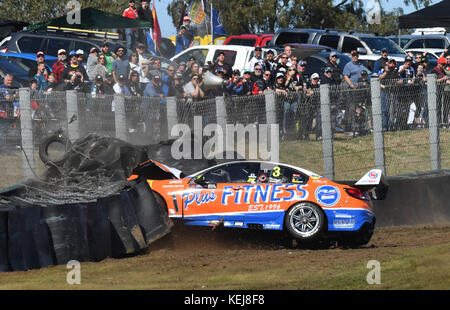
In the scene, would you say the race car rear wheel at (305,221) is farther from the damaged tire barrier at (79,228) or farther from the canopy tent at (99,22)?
the canopy tent at (99,22)

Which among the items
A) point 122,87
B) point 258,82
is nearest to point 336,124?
point 258,82

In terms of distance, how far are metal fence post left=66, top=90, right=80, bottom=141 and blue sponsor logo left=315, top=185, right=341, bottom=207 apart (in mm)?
4692

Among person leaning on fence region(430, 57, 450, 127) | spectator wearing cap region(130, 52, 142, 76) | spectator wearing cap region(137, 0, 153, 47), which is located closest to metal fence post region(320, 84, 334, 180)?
person leaning on fence region(430, 57, 450, 127)

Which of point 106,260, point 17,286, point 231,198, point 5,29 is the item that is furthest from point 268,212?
point 5,29

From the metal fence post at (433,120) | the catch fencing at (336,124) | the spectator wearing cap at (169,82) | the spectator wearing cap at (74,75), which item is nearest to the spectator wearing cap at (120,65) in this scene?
the spectator wearing cap at (74,75)

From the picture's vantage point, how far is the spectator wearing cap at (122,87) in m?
17.4

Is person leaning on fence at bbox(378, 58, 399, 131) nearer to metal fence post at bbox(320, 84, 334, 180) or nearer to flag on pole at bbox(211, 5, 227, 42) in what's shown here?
metal fence post at bbox(320, 84, 334, 180)

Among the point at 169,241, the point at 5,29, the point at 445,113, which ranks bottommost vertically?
the point at 169,241

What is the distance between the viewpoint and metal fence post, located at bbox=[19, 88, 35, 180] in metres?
14.5

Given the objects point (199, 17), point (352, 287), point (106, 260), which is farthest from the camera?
point (199, 17)

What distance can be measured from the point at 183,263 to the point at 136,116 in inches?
214

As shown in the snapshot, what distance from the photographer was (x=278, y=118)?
15.9 m

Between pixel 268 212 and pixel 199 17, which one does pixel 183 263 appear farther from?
pixel 199 17

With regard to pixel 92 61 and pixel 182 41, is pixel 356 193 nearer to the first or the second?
pixel 92 61
